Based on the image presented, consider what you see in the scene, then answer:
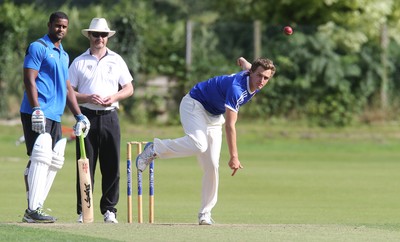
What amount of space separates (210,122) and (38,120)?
1.38 m

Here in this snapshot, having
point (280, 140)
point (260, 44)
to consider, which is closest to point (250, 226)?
point (280, 140)

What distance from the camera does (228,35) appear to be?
2362cm

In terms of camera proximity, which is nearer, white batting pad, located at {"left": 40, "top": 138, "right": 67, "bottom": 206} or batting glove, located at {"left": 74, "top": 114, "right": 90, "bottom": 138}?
white batting pad, located at {"left": 40, "top": 138, "right": 67, "bottom": 206}

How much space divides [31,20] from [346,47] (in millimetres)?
6293

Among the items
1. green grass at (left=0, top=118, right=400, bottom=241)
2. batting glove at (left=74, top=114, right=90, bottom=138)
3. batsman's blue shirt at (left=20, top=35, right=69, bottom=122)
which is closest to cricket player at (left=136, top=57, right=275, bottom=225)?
green grass at (left=0, top=118, right=400, bottom=241)

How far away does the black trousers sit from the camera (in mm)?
9438

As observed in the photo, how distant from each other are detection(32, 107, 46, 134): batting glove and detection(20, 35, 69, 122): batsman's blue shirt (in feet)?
0.85

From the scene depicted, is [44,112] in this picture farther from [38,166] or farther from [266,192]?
[266,192]

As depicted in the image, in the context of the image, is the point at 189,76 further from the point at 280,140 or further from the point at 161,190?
the point at 161,190

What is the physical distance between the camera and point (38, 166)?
8.36 m

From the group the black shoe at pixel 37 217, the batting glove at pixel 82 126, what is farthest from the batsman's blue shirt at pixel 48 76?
the black shoe at pixel 37 217

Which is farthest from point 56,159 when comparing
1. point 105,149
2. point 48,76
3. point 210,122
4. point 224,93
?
point 224,93

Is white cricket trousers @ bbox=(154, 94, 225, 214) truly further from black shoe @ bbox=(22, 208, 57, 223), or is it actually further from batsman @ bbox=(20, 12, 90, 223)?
black shoe @ bbox=(22, 208, 57, 223)

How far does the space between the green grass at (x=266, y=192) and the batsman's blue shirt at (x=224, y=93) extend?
88cm
